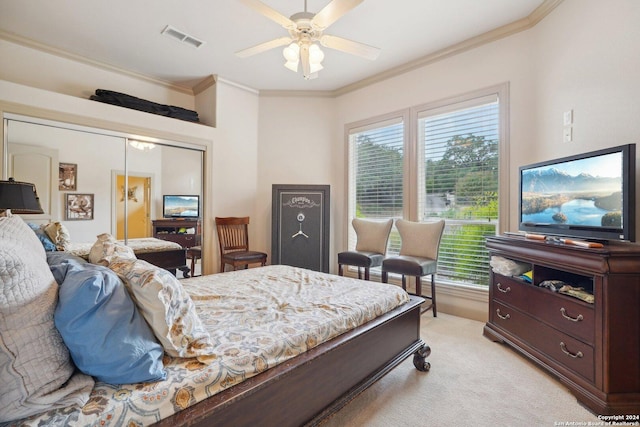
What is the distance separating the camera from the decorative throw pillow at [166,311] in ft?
3.57

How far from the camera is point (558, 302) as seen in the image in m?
1.99

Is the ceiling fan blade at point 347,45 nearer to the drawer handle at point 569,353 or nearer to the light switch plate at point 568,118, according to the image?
the light switch plate at point 568,118

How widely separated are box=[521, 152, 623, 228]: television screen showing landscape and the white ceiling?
1.64 metres

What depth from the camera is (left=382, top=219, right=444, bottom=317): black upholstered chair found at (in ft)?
10.3

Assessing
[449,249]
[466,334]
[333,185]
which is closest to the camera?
[466,334]

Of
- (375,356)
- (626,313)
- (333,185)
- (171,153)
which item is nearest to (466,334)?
(626,313)

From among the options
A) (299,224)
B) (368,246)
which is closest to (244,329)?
(368,246)

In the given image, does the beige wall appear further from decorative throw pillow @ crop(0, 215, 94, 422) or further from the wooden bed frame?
decorative throw pillow @ crop(0, 215, 94, 422)

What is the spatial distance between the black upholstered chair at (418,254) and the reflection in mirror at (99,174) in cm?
262

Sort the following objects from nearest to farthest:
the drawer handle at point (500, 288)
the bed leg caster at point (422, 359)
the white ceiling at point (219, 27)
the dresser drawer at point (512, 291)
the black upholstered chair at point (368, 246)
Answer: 1. the bed leg caster at point (422, 359)
2. the dresser drawer at point (512, 291)
3. the drawer handle at point (500, 288)
4. the white ceiling at point (219, 27)
5. the black upholstered chair at point (368, 246)

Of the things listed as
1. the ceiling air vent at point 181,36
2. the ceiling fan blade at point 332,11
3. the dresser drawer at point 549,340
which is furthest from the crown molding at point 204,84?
the dresser drawer at point 549,340

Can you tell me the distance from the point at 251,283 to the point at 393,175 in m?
2.54

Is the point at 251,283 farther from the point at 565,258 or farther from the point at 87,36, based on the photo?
the point at 87,36

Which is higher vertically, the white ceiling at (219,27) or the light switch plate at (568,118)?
the white ceiling at (219,27)
